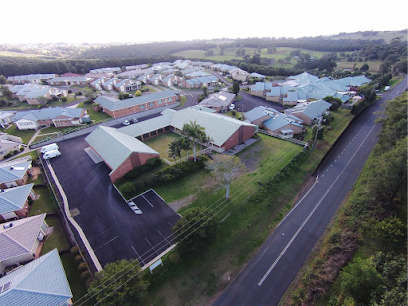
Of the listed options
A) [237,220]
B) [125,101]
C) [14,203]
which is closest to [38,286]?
[14,203]

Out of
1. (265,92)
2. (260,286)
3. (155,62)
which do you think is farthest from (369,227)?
(155,62)

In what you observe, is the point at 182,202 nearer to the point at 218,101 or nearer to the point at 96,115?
the point at 218,101

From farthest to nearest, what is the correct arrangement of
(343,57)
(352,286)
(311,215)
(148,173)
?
1. (343,57)
2. (148,173)
3. (311,215)
4. (352,286)

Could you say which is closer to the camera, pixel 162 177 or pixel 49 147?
pixel 162 177

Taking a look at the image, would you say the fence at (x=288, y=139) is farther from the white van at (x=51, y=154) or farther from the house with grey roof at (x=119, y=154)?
the white van at (x=51, y=154)

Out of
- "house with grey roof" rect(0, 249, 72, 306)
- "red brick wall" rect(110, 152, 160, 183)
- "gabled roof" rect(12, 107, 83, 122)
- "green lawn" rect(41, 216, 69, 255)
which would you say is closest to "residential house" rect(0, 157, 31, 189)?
"green lawn" rect(41, 216, 69, 255)

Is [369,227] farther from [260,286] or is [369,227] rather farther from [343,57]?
[343,57]
